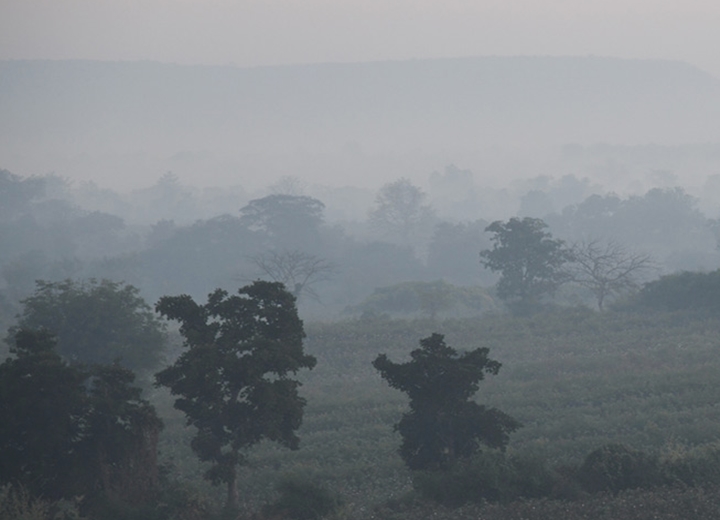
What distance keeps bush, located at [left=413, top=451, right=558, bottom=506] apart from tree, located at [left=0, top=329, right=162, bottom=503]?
6.85 meters

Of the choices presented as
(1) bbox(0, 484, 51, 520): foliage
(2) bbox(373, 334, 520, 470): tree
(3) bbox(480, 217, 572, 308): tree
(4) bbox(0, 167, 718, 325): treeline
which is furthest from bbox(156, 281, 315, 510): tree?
(4) bbox(0, 167, 718, 325): treeline

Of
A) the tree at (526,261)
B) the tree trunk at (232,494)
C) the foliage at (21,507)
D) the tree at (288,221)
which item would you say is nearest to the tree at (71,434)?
the foliage at (21,507)

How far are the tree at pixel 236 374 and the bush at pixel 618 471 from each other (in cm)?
728

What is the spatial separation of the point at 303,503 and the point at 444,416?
4213 millimetres

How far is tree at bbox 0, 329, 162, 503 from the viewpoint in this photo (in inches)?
797

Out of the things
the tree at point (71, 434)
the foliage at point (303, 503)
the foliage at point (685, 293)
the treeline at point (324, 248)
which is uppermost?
the treeline at point (324, 248)

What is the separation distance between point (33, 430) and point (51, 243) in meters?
90.0

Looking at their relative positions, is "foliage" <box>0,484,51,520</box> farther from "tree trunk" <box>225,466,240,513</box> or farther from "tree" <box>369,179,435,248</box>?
"tree" <box>369,179,435,248</box>

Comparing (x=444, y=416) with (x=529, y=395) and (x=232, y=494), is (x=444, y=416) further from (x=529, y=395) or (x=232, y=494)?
(x=529, y=395)

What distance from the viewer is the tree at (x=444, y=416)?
839 inches

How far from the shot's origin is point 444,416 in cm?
2142

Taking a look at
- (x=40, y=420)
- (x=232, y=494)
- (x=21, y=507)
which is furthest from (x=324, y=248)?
(x=21, y=507)

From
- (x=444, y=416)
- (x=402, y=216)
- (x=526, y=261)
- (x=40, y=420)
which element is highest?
(x=402, y=216)

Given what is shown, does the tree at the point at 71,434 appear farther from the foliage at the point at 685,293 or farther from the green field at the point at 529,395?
the foliage at the point at 685,293
